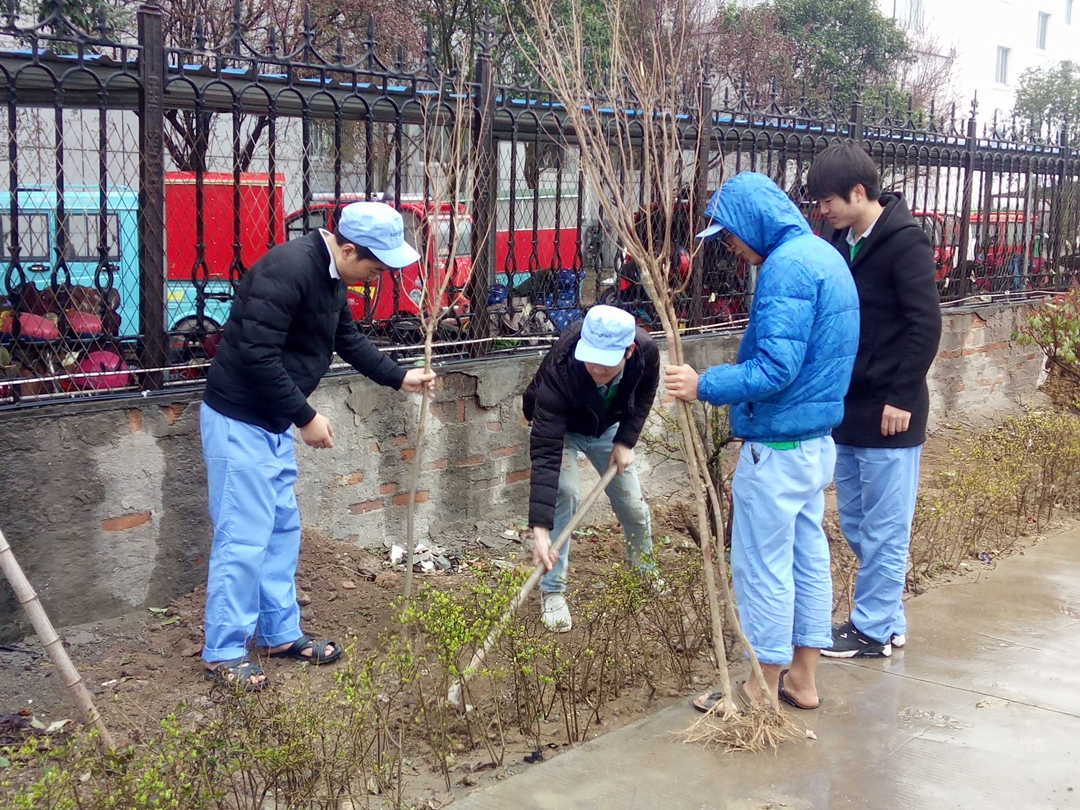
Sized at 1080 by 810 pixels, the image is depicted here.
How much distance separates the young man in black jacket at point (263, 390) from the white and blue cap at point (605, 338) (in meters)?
0.67

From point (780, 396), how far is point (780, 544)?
463 millimetres

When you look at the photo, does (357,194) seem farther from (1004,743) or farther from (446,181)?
(1004,743)

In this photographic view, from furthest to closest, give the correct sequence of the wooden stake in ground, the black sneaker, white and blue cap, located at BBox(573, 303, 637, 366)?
the black sneaker < white and blue cap, located at BBox(573, 303, 637, 366) < the wooden stake in ground

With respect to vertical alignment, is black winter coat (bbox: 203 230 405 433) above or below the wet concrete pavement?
above

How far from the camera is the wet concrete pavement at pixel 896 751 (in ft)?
10.1

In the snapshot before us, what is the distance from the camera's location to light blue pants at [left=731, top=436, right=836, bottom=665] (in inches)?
131

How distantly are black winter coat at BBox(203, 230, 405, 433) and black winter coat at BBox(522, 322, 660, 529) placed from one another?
83 centimetres

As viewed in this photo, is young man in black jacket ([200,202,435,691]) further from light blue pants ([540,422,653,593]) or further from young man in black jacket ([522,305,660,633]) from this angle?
light blue pants ([540,422,653,593])

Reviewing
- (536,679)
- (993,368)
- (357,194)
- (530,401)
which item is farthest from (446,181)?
(993,368)

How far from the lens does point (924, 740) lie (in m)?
3.49

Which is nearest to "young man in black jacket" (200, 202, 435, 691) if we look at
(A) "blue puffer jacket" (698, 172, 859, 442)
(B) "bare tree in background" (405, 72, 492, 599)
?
(B) "bare tree in background" (405, 72, 492, 599)

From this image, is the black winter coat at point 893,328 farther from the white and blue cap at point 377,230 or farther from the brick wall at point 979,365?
the brick wall at point 979,365

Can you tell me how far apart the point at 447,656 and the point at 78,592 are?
5.92ft

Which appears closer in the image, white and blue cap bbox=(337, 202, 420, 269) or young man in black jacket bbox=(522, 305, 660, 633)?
white and blue cap bbox=(337, 202, 420, 269)
